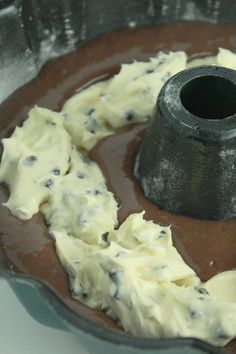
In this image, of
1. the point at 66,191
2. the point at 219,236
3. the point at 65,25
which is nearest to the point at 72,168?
the point at 66,191

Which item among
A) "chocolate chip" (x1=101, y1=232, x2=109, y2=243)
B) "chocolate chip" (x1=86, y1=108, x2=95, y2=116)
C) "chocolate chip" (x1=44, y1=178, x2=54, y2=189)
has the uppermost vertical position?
"chocolate chip" (x1=86, y1=108, x2=95, y2=116)

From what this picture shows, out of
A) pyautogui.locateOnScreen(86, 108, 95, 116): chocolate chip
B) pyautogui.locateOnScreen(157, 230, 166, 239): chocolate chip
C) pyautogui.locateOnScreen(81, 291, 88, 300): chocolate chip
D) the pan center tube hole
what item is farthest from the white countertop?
the pan center tube hole

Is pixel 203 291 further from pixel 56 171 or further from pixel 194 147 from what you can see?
Result: pixel 56 171

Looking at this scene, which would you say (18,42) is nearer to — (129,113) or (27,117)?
(27,117)

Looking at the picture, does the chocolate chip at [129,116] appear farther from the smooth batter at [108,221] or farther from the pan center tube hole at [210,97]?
the pan center tube hole at [210,97]

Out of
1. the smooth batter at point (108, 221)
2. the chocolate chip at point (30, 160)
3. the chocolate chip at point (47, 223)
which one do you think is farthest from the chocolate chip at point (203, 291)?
the chocolate chip at point (30, 160)

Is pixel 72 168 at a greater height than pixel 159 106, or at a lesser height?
lesser

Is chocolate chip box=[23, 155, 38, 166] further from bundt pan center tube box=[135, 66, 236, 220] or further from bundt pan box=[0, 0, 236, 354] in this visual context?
bundt pan center tube box=[135, 66, 236, 220]
